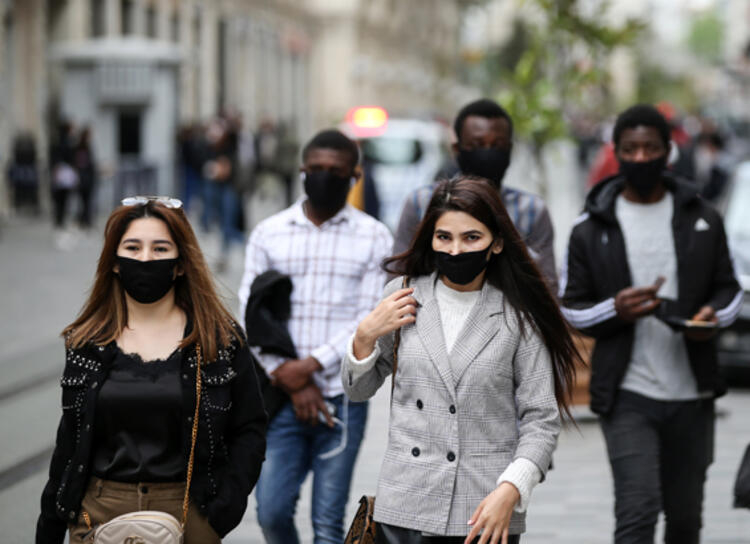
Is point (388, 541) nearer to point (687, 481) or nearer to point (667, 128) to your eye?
point (687, 481)

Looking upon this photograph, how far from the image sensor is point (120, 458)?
360cm

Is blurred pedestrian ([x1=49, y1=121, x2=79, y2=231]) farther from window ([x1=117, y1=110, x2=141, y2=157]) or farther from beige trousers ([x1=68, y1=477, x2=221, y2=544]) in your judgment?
beige trousers ([x1=68, y1=477, x2=221, y2=544])

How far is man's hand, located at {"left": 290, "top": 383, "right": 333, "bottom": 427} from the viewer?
4.81 metres

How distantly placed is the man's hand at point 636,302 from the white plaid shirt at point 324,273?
919 mm

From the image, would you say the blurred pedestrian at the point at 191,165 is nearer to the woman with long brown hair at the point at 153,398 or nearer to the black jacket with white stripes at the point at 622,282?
the black jacket with white stripes at the point at 622,282

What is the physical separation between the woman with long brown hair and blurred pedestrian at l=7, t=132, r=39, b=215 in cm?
2214

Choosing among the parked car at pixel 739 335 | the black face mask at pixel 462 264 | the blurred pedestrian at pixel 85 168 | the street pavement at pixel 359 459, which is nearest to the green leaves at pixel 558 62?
the parked car at pixel 739 335

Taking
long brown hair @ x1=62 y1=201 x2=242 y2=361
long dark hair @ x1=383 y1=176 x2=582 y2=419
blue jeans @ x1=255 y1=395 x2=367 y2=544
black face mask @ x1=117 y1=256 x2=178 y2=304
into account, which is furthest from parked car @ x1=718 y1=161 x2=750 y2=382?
black face mask @ x1=117 y1=256 x2=178 y2=304

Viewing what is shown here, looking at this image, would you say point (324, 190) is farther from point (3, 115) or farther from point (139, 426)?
point (3, 115)

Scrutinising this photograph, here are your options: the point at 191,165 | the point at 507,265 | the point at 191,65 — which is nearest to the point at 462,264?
the point at 507,265

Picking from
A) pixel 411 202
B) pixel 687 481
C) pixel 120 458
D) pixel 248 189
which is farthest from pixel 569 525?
pixel 248 189

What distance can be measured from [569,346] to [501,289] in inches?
10.3

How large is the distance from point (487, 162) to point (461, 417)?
1.84 meters

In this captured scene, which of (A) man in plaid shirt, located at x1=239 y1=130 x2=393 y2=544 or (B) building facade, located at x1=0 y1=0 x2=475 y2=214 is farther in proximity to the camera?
(B) building facade, located at x1=0 y1=0 x2=475 y2=214
